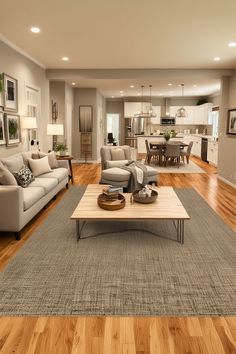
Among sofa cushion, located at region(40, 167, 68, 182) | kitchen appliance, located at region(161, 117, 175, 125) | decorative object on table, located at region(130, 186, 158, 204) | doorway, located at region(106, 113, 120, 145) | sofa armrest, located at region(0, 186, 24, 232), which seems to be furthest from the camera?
doorway, located at region(106, 113, 120, 145)

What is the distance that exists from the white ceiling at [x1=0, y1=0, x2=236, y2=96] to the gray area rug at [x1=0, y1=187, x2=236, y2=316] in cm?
277

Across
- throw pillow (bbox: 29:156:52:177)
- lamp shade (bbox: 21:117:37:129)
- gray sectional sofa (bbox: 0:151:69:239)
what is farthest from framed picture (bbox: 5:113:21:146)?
throw pillow (bbox: 29:156:52:177)

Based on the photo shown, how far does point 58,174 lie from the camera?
5891 mm

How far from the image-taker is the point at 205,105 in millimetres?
13359

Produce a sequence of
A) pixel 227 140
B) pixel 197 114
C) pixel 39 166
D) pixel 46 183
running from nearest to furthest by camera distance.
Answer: pixel 46 183
pixel 39 166
pixel 227 140
pixel 197 114

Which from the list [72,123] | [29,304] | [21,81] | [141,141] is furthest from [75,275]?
[141,141]

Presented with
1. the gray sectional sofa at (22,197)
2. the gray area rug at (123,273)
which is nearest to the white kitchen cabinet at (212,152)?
the gray sectional sofa at (22,197)

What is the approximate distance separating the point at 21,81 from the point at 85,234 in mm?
3706

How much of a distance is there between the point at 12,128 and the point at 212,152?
7.04 meters

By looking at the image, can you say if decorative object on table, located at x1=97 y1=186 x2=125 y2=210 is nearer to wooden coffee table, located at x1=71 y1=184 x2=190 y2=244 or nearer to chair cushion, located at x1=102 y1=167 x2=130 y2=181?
wooden coffee table, located at x1=71 y1=184 x2=190 y2=244

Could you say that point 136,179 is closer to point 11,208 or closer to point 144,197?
point 144,197

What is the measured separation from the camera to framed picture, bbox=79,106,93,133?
11367mm

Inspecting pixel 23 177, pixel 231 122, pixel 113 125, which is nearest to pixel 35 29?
pixel 23 177

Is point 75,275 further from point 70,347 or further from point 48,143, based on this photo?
point 48,143
